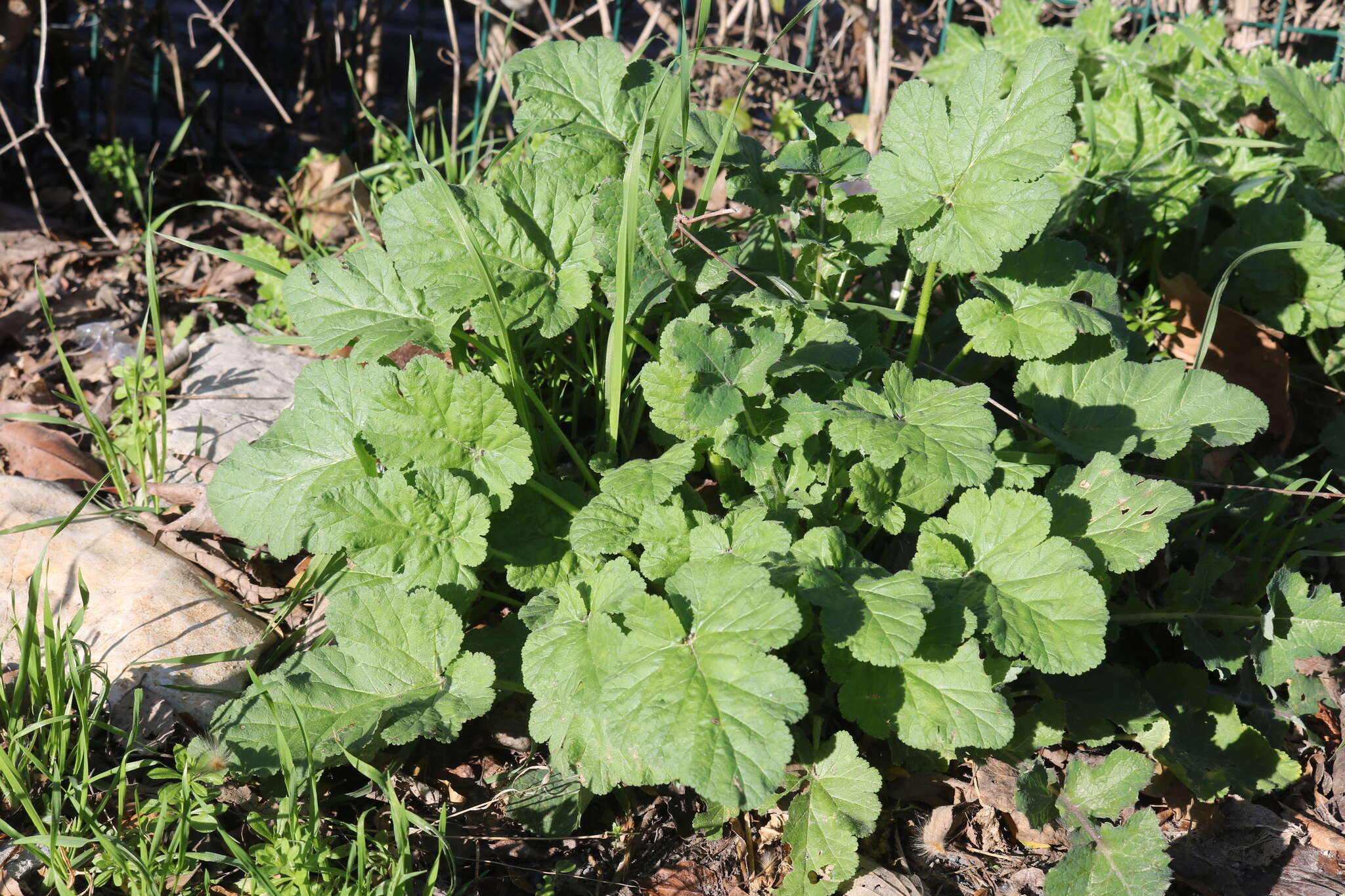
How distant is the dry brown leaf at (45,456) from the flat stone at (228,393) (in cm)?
23

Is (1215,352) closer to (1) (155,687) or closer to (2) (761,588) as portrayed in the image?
(2) (761,588)

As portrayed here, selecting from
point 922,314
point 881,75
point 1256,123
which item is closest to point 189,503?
point 922,314

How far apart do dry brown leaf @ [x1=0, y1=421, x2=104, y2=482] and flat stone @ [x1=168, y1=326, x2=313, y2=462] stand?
8.9 inches

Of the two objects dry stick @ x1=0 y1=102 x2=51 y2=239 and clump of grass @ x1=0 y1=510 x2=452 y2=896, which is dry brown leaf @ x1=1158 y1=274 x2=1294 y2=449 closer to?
clump of grass @ x1=0 y1=510 x2=452 y2=896

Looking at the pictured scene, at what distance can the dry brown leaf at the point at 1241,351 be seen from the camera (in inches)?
117

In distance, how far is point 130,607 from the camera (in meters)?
2.29

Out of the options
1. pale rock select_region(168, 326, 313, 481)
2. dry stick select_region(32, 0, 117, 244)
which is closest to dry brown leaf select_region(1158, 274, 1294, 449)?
pale rock select_region(168, 326, 313, 481)

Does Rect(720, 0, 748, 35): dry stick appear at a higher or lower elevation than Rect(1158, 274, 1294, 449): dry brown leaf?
higher

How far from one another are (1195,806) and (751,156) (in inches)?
67.1

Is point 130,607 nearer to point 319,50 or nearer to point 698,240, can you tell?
point 698,240

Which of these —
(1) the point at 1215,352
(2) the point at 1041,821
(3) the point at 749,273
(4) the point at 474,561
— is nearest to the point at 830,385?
(3) the point at 749,273

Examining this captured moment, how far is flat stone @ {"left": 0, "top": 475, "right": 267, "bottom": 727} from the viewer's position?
217 centimetres

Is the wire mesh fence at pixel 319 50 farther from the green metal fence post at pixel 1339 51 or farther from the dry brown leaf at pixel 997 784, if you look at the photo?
the dry brown leaf at pixel 997 784

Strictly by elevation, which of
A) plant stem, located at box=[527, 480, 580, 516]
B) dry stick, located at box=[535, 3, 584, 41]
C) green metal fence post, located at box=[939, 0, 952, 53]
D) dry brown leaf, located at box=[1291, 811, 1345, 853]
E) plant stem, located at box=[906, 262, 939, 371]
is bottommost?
dry brown leaf, located at box=[1291, 811, 1345, 853]
